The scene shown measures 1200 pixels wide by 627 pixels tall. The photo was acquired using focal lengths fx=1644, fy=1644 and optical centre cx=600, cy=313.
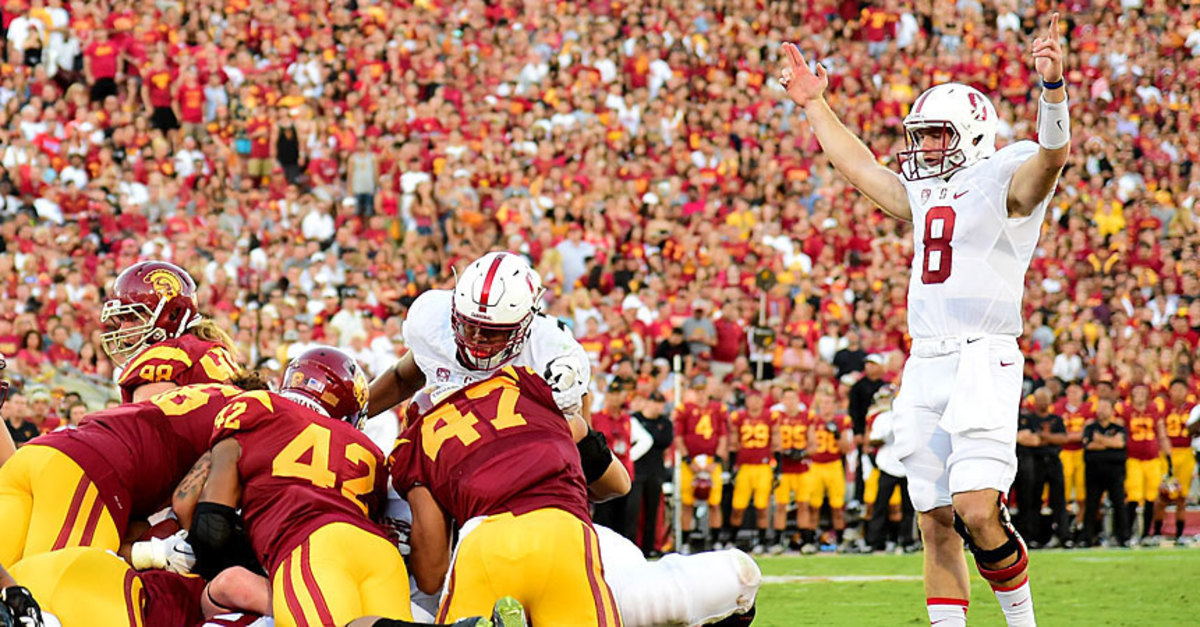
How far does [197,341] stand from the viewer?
6.18 meters

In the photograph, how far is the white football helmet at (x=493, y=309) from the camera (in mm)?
4902

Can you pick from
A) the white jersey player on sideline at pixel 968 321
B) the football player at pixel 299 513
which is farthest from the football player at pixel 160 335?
the white jersey player on sideline at pixel 968 321

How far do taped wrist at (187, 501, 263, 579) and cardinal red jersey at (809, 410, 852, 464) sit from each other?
8.71m

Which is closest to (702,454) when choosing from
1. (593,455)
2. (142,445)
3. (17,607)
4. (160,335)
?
(160,335)

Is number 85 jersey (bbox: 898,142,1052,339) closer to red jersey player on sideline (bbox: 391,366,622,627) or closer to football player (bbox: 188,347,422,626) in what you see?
red jersey player on sideline (bbox: 391,366,622,627)

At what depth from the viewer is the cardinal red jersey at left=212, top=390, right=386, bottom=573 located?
4707 millimetres

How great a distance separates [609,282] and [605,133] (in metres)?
2.76

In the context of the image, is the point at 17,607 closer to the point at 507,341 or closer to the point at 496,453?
the point at 496,453

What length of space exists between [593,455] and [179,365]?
1.77 metres

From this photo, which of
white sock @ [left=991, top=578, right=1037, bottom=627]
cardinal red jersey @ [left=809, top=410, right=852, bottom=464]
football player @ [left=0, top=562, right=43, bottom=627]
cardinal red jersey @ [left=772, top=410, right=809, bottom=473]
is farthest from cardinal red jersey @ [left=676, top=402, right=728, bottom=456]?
football player @ [left=0, top=562, right=43, bottom=627]

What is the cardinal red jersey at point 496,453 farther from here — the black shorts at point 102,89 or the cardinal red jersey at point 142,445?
the black shorts at point 102,89

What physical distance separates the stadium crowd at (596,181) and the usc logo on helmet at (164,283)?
18.7 ft

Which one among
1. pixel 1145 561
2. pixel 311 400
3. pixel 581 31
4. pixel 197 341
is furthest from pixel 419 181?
pixel 311 400

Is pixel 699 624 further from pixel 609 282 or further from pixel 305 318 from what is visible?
pixel 609 282
